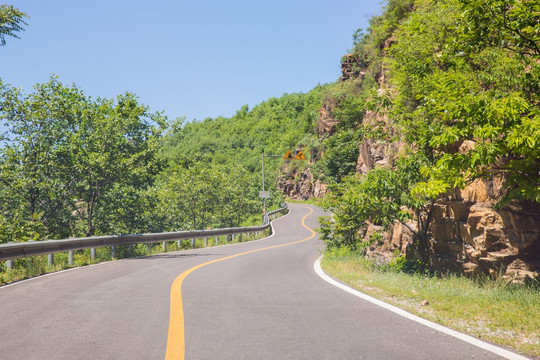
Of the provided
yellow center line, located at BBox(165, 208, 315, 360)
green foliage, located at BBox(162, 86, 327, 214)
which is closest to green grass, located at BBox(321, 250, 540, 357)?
yellow center line, located at BBox(165, 208, 315, 360)

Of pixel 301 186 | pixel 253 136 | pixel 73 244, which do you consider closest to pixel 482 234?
pixel 73 244

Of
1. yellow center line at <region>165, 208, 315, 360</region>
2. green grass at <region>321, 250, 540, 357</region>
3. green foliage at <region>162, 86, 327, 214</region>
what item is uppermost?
green foliage at <region>162, 86, 327, 214</region>

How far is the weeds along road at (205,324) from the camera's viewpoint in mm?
3957

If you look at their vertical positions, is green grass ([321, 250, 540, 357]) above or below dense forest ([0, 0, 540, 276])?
below

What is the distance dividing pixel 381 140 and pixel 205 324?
10553 mm

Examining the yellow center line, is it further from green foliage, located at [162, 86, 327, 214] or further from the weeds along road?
green foliage, located at [162, 86, 327, 214]

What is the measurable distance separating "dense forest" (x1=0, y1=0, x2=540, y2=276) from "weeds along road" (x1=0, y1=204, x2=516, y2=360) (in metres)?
3.66

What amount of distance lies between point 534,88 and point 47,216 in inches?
862

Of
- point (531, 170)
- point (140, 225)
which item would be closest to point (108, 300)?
point (531, 170)

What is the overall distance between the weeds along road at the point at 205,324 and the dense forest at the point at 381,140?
3.66 m

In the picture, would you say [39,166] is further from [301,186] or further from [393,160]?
[301,186]

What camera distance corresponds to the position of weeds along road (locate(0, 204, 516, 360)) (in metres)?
3.96

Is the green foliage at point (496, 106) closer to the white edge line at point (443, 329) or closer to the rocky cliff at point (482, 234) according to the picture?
the rocky cliff at point (482, 234)

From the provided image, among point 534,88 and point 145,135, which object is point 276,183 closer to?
point 145,135
